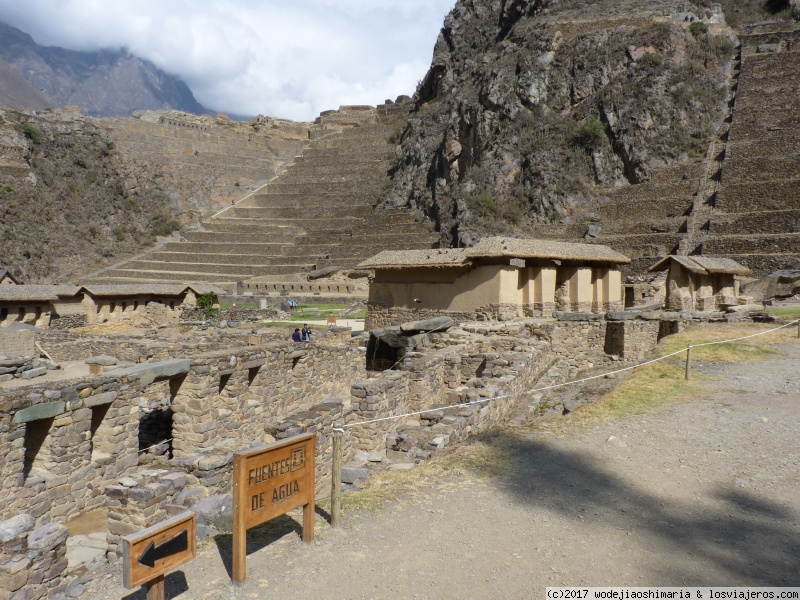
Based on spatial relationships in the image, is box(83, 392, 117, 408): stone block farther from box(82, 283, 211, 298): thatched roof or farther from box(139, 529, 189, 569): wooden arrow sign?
box(82, 283, 211, 298): thatched roof

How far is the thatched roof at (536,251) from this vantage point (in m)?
16.2

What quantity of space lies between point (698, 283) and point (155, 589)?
19828mm

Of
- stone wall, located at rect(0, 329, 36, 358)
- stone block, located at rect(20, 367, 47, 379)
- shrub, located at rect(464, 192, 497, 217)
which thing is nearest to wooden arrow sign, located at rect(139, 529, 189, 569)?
stone block, located at rect(20, 367, 47, 379)

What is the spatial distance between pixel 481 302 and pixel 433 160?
1869 inches

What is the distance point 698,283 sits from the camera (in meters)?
19.5

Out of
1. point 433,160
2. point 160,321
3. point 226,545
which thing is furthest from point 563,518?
point 433,160

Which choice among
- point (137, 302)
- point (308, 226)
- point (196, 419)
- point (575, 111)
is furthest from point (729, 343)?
point (308, 226)

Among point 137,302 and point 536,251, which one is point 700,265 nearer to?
point 536,251

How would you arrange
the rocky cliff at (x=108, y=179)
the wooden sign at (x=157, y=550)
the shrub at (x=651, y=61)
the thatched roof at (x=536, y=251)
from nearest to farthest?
the wooden sign at (x=157, y=550) < the thatched roof at (x=536, y=251) < the shrub at (x=651, y=61) < the rocky cliff at (x=108, y=179)

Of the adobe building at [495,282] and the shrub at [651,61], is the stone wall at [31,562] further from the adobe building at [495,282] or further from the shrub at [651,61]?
the shrub at [651,61]

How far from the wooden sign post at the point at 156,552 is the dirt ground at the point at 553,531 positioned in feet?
1.19

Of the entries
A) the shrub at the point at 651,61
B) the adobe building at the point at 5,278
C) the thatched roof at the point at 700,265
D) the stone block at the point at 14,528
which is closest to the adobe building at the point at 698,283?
the thatched roof at the point at 700,265

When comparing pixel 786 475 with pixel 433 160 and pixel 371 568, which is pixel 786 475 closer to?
pixel 371 568

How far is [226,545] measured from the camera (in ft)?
15.5
